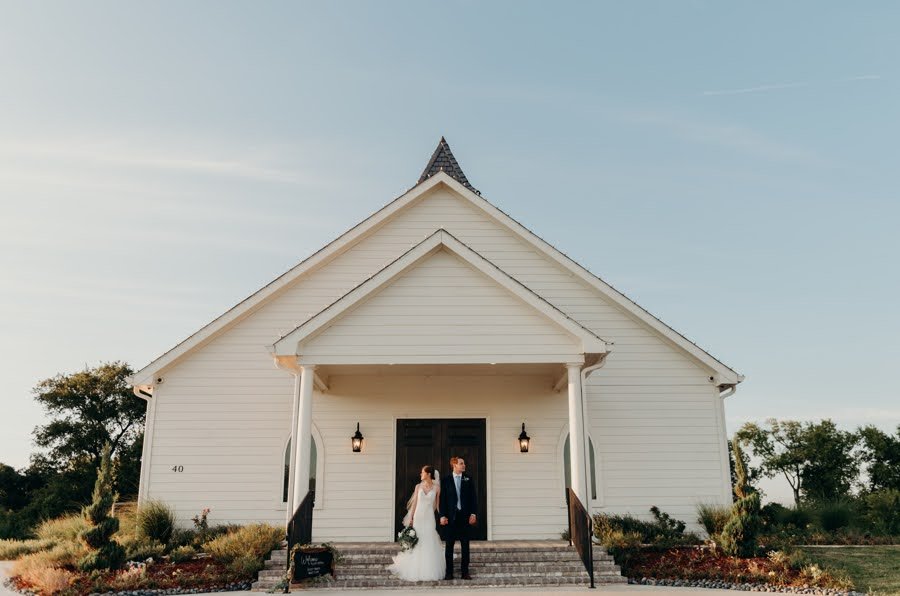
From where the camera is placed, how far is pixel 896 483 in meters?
29.8

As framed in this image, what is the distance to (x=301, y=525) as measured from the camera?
421 inches

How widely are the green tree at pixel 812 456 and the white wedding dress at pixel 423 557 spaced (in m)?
25.9

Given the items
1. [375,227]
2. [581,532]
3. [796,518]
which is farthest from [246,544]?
[796,518]

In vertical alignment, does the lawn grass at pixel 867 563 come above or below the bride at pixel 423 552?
below

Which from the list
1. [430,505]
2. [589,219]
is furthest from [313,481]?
[589,219]

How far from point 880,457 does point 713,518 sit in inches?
900

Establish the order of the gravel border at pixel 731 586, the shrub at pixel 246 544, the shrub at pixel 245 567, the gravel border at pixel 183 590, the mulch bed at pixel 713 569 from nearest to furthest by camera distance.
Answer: the gravel border at pixel 731 586, the gravel border at pixel 183 590, the mulch bed at pixel 713 569, the shrub at pixel 245 567, the shrub at pixel 246 544

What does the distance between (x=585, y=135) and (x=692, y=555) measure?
34.1ft

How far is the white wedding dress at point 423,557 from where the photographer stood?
10.4 meters

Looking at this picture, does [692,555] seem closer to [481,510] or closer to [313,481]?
[481,510]

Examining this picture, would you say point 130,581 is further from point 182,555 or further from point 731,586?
point 731,586

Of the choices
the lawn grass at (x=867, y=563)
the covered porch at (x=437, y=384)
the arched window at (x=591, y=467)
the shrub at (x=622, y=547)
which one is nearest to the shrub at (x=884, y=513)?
the lawn grass at (x=867, y=563)

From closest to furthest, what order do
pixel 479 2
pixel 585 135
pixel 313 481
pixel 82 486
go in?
pixel 313 481, pixel 479 2, pixel 585 135, pixel 82 486

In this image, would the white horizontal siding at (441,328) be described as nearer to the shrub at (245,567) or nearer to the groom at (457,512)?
the groom at (457,512)
